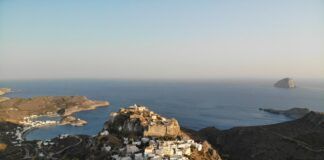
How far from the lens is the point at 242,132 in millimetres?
56406

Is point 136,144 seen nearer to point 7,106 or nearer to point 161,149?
point 161,149

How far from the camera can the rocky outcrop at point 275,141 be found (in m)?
46.8

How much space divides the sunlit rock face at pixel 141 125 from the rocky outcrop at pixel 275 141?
422 inches

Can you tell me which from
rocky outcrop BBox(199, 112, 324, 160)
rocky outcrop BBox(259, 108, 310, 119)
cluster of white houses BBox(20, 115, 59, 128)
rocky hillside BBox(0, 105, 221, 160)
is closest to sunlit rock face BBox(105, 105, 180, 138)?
rocky hillside BBox(0, 105, 221, 160)

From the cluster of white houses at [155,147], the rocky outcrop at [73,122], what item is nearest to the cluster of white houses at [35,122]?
the rocky outcrop at [73,122]

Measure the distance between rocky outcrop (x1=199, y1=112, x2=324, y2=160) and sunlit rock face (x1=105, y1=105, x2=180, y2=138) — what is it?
10710 millimetres

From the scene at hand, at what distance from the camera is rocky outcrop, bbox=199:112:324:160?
4678 centimetres

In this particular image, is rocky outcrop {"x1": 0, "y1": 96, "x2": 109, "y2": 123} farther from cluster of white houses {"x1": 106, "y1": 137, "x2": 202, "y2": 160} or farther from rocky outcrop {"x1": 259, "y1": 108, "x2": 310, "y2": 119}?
cluster of white houses {"x1": 106, "y1": 137, "x2": 202, "y2": 160}

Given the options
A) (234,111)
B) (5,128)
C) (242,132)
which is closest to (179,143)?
(242,132)

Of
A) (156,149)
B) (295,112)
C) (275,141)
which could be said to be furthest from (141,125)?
(295,112)

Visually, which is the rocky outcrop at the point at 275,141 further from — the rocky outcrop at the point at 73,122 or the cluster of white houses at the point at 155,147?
the rocky outcrop at the point at 73,122

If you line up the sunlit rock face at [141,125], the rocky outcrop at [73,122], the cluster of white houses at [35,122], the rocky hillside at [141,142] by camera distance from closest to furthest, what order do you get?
the rocky hillside at [141,142], the sunlit rock face at [141,125], the rocky outcrop at [73,122], the cluster of white houses at [35,122]

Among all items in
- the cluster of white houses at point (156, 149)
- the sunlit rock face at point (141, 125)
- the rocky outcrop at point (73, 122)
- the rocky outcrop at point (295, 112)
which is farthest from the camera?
the rocky outcrop at point (295, 112)

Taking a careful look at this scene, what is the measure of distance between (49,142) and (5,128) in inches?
809
